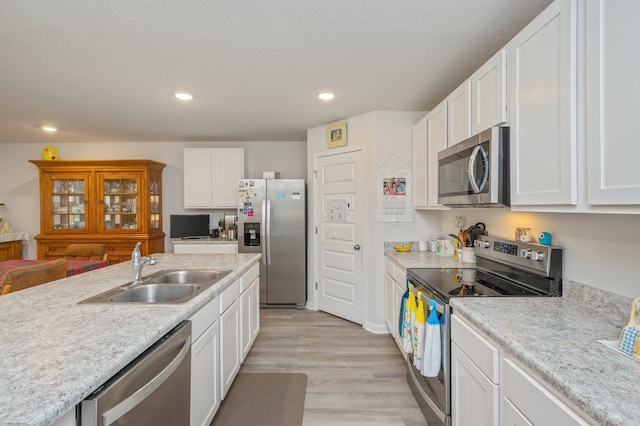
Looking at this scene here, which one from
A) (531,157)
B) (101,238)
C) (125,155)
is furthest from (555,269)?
(125,155)

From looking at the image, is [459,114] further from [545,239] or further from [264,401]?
[264,401]

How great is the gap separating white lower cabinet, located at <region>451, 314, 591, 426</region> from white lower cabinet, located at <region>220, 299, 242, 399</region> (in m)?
1.31

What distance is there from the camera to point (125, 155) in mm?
4812

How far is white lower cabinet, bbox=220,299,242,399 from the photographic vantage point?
6.29 ft

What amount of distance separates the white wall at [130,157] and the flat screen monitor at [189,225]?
157 mm

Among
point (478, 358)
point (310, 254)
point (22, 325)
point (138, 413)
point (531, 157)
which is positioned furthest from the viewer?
point (310, 254)

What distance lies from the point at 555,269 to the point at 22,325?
236 cm

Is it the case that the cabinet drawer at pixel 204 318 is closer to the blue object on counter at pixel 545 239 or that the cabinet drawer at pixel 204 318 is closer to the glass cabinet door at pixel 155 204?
the blue object on counter at pixel 545 239

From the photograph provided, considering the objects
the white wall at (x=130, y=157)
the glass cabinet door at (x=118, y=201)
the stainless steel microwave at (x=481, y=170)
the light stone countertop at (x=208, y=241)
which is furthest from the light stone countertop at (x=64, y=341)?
the white wall at (x=130, y=157)

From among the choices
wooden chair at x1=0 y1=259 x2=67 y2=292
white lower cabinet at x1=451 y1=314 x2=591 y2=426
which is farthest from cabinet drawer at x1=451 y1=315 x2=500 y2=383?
wooden chair at x1=0 y1=259 x2=67 y2=292

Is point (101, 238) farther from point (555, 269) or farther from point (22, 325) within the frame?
point (555, 269)

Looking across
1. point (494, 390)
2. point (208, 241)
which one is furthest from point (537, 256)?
point (208, 241)

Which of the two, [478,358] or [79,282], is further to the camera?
[79,282]

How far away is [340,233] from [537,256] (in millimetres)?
2169
